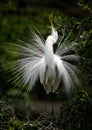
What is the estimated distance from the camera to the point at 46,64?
105 inches

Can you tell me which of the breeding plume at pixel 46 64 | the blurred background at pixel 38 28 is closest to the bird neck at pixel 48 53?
the breeding plume at pixel 46 64

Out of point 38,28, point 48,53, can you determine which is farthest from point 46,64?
point 38,28

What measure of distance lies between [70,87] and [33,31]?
1.16ft

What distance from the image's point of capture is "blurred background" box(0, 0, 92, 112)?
99.3 inches

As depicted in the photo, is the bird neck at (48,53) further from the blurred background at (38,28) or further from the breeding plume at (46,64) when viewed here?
the blurred background at (38,28)

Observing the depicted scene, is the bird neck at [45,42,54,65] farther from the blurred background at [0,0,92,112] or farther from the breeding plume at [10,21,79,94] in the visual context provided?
the blurred background at [0,0,92,112]

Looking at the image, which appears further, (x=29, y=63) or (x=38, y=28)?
(x=38, y=28)

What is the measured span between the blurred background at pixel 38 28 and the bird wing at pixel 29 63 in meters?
0.06

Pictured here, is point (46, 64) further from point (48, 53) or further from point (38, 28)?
point (38, 28)

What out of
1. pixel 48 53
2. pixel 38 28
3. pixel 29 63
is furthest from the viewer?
pixel 38 28

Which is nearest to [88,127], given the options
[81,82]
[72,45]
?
[81,82]

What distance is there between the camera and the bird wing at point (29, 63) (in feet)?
8.96

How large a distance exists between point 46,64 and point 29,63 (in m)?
0.13

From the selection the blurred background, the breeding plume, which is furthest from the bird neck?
the blurred background
